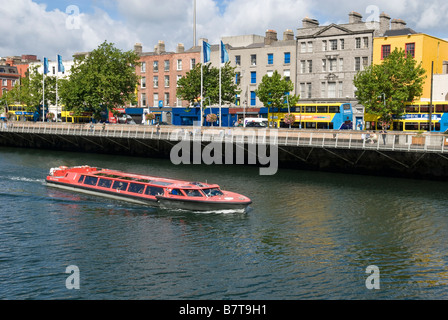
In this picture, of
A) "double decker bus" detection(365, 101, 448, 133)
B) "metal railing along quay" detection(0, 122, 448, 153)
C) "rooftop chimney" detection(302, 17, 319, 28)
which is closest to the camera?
"metal railing along quay" detection(0, 122, 448, 153)

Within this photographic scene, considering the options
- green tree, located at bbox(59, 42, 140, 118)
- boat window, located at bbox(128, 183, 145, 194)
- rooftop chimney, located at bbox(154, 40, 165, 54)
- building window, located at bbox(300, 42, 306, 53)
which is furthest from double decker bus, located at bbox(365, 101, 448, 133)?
rooftop chimney, located at bbox(154, 40, 165, 54)

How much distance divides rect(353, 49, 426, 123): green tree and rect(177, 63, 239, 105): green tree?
84.3 feet

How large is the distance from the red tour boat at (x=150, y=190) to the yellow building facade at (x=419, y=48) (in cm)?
4959

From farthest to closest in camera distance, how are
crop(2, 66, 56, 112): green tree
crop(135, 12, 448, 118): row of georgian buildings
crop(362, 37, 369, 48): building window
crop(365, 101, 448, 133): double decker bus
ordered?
crop(2, 66, 56, 112): green tree < crop(362, 37, 369, 48): building window < crop(135, 12, 448, 118): row of georgian buildings < crop(365, 101, 448, 133): double decker bus

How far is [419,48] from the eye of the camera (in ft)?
265

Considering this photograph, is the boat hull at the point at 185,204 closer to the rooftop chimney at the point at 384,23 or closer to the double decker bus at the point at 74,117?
the rooftop chimney at the point at 384,23

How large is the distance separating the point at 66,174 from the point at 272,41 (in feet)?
195

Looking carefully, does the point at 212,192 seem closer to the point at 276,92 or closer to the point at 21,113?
the point at 276,92

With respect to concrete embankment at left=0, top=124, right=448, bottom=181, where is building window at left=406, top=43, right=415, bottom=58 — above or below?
above

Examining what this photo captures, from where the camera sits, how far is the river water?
26203 mm

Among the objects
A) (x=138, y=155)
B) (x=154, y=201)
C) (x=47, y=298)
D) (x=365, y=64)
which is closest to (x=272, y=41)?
(x=365, y=64)

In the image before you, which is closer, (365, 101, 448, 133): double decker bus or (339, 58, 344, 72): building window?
(365, 101, 448, 133): double decker bus

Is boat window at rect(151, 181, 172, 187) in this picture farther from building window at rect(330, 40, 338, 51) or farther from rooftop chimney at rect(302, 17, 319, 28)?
rooftop chimney at rect(302, 17, 319, 28)

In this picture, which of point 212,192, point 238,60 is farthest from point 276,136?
point 238,60
